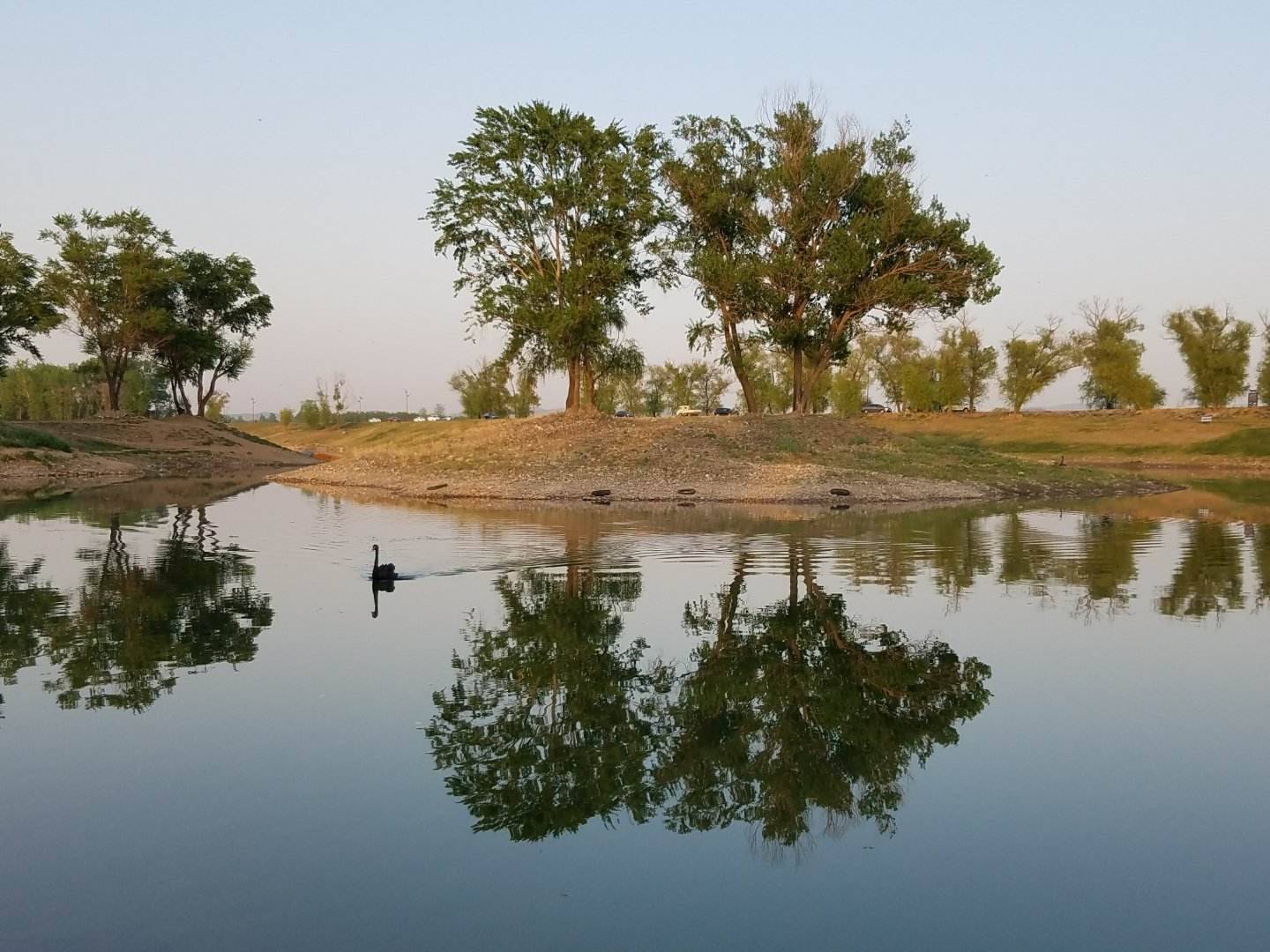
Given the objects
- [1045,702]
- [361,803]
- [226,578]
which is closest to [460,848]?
[361,803]

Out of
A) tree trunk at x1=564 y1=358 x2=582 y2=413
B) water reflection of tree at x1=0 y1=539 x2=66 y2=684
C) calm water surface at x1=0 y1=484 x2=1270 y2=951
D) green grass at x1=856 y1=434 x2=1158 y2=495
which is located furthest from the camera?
tree trunk at x1=564 y1=358 x2=582 y2=413

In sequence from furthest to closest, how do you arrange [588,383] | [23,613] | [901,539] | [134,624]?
[588,383]
[901,539]
[23,613]
[134,624]

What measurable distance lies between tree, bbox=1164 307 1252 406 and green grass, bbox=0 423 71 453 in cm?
10288

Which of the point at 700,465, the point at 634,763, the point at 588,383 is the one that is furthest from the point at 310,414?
the point at 634,763

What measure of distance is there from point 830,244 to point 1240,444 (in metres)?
49.2

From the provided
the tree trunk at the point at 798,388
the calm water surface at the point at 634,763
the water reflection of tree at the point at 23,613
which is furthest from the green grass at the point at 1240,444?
the water reflection of tree at the point at 23,613

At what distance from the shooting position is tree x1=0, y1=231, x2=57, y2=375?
7625 centimetres

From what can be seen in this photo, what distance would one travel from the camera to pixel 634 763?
33.2 ft

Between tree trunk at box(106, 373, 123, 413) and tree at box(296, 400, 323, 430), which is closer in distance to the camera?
tree trunk at box(106, 373, 123, 413)

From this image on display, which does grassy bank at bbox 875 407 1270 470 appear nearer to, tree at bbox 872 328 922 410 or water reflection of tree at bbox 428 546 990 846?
tree at bbox 872 328 922 410

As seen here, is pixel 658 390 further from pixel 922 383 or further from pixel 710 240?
pixel 710 240

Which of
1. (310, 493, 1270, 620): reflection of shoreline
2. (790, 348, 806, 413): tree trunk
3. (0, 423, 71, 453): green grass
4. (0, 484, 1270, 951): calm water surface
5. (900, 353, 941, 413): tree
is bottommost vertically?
(0, 484, 1270, 951): calm water surface

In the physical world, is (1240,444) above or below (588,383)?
below

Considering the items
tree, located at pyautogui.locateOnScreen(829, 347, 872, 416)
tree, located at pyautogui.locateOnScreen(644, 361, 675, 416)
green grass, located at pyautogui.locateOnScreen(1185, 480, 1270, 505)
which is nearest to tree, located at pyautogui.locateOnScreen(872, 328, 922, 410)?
tree, located at pyautogui.locateOnScreen(829, 347, 872, 416)
